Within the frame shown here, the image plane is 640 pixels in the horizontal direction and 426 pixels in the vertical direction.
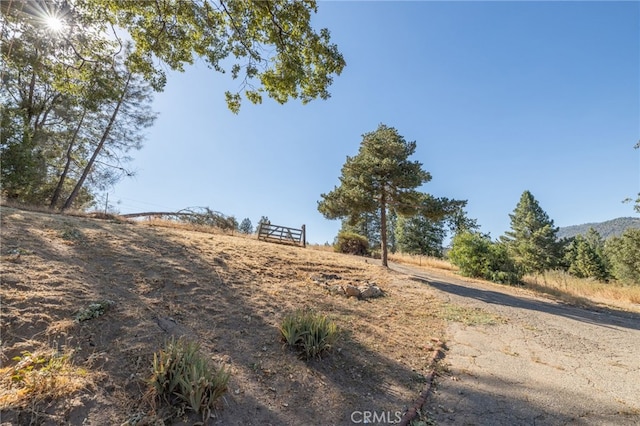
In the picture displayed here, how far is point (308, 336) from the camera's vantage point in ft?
11.0

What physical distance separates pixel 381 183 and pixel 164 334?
9.44 metres

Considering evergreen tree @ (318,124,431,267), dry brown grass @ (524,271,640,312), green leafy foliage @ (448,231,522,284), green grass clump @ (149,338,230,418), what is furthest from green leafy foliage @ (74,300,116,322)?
green leafy foliage @ (448,231,522,284)

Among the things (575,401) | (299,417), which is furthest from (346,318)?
(575,401)

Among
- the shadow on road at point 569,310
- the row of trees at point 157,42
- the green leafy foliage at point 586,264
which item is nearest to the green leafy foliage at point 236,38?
the row of trees at point 157,42

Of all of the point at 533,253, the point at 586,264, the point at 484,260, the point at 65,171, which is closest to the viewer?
the point at 484,260

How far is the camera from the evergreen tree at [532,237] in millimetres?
30348

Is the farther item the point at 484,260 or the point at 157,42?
the point at 484,260

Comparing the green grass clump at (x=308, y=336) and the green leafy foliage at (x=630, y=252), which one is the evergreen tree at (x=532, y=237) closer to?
the green leafy foliage at (x=630, y=252)

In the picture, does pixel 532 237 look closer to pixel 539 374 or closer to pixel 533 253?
pixel 533 253

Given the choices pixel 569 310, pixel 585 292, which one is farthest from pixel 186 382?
pixel 585 292

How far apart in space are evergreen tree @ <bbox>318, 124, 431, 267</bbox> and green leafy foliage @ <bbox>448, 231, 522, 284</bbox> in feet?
13.0

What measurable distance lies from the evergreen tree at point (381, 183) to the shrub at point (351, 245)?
19.9 ft

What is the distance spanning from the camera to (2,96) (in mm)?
12477

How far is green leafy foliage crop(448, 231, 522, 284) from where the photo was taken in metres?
11.9
